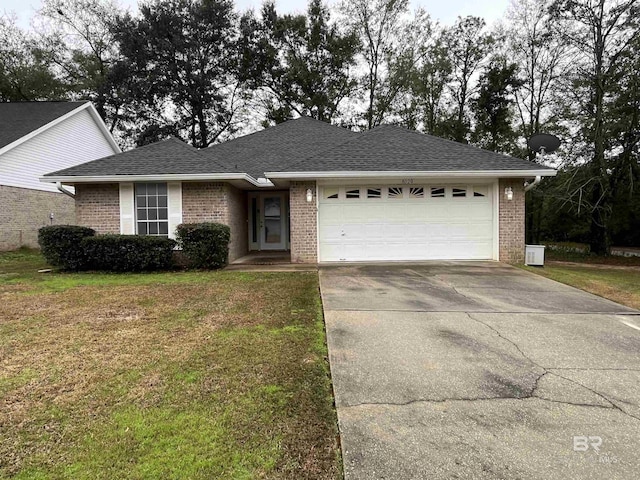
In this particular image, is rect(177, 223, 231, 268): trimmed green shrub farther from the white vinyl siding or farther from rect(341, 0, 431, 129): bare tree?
rect(341, 0, 431, 129): bare tree

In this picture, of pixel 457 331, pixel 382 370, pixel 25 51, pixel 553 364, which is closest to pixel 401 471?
pixel 382 370

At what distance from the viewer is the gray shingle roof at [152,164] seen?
975 cm

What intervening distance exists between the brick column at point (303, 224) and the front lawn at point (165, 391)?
14.3 feet

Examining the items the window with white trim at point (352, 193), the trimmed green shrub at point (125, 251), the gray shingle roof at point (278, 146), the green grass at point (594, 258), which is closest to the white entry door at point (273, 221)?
the gray shingle roof at point (278, 146)

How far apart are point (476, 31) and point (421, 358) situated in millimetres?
25508

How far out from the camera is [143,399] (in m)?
2.85

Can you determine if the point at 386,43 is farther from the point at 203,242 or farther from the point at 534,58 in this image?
the point at 203,242

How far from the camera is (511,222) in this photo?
10.2 metres

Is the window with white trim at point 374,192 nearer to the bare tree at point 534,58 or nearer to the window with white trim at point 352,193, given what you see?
the window with white trim at point 352,193

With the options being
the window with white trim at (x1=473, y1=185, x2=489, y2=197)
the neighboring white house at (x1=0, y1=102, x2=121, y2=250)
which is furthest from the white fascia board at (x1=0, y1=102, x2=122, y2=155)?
the window with white trim at (x1=473, y1=185, x2=489, y2=197)

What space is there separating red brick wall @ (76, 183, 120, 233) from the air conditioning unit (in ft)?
36.5

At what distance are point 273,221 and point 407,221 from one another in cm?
508

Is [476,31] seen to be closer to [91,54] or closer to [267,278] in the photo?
[267,278]

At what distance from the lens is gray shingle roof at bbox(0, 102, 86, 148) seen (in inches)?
590
